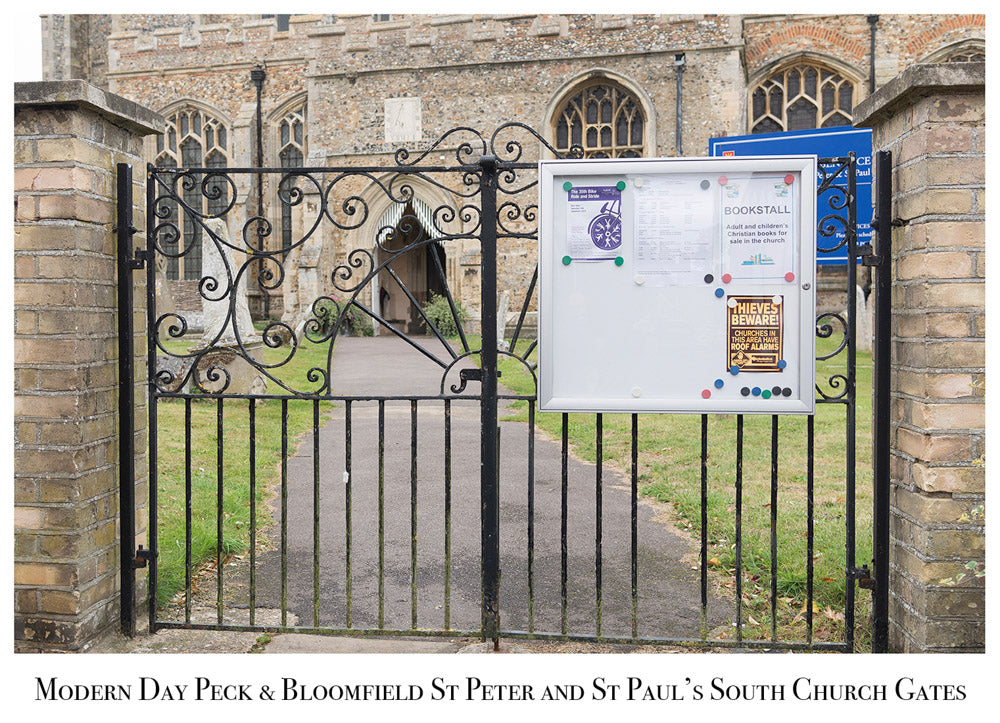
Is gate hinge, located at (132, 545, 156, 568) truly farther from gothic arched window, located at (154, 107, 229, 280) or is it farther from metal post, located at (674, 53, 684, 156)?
gothic arched window, located at (154, 107, 229, 280)

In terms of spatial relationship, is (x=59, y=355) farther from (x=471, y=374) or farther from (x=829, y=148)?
(x=829, y=148)

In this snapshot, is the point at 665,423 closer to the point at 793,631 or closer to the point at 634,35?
the point at 793,631

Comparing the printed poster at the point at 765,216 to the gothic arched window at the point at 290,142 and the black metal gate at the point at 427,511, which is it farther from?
the gothic arched window at the point at 290,142

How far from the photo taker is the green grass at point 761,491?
4082mm

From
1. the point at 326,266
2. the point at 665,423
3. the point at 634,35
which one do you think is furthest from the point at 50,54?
the point at 665,423

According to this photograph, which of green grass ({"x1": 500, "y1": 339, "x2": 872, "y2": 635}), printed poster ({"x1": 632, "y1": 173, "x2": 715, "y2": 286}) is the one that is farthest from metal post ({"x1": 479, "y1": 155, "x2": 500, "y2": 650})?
green grass ({"x1": 500, "y1": 339, "x2": 872, "y2": 635})

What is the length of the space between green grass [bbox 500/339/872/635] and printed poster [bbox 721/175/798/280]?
1.29 metres

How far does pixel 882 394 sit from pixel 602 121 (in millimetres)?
17858

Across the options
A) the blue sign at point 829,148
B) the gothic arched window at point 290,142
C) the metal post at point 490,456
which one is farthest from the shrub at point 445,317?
the metal post at point 490,456

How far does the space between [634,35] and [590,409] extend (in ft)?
59.1

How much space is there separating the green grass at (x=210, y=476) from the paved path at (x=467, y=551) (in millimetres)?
250

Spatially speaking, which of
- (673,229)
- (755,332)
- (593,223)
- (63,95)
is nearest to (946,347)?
(755,332)

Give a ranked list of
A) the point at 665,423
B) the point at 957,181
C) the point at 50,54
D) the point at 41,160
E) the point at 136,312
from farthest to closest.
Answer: the point at 50,54 < the point at 665,423 < the point at 136,312 < the point at 41,160 < the point at 957,181

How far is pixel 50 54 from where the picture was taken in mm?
25906
